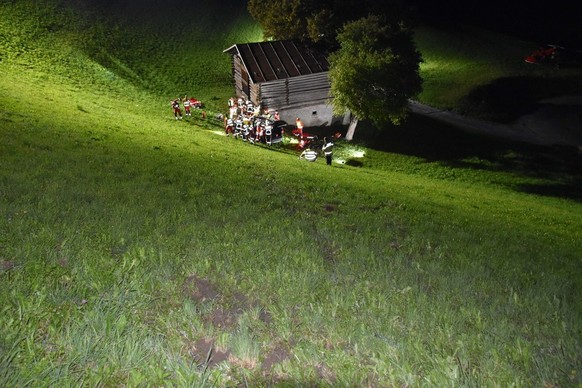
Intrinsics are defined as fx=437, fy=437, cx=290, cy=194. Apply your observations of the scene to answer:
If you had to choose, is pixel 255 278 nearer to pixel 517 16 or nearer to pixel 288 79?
pixel 288 79

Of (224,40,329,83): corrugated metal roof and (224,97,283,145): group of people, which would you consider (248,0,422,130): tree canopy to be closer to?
(224,40,329,83): corrugated metal roof

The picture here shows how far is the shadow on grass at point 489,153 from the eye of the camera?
32750 mm

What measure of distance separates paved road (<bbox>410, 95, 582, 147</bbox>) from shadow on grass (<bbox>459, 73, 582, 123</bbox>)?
1.24 metres

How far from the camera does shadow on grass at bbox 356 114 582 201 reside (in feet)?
107

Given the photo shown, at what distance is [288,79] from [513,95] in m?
28.2

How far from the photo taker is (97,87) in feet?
130

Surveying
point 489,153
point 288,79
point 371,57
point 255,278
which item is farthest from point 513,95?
point 255,278

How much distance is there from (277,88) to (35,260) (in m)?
35.6

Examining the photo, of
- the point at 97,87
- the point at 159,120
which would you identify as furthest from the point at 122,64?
the point at 159,120

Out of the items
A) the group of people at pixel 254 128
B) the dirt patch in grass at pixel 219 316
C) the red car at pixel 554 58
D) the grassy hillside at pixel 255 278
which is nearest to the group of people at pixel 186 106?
the group of people at pixel 254 128

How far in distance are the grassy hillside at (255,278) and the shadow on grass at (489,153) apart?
12.4 meters

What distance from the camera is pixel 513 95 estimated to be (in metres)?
51.0

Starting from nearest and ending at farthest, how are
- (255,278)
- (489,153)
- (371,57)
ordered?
(255,278), (371,57), (489,153)

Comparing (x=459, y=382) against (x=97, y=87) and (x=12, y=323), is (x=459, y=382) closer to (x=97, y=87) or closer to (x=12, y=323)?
(x=12, y=323)
